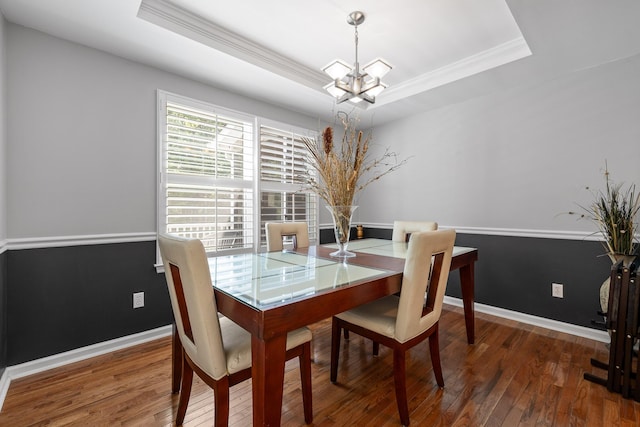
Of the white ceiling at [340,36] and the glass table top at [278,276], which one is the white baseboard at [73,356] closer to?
the glass table top at [278,276]

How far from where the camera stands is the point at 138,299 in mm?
2389

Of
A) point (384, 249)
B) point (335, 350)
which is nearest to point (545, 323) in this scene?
point (384, 249)

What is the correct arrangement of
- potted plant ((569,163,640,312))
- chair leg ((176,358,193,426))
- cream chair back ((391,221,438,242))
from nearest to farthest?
chair leg ((176,358,193,426)) < potted plant ((569,163,640,312)) < cream chair back ((391,221,438,242))

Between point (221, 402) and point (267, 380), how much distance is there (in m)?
0.32

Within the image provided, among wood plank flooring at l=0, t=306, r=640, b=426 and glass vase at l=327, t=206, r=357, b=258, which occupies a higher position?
glass vase at l=327, t=206, r=357, b=258

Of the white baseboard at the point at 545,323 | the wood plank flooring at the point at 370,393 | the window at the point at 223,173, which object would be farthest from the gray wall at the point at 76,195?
the white baseboard at the point at 545,323

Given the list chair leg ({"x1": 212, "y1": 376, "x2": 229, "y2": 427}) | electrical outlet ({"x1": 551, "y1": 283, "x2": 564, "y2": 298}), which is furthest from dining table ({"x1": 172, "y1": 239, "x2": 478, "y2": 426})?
electrical outlet ({"x1": 551, "y1": 283, "x2": 564, "y2": 298})

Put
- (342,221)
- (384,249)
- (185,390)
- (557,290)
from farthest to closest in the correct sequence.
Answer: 1. (557,290)
2. (384,249)
3. (342,221)
4. (185,390)

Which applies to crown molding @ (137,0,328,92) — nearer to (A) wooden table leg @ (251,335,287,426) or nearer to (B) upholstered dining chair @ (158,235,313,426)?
(B) upholstered dining chair @ (158,235,313,426)

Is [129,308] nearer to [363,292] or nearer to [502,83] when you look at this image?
[363,292]

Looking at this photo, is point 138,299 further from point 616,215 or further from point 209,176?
point 616,215

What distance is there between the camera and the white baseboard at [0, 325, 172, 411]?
6.08 feet

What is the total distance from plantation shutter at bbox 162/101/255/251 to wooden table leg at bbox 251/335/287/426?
1.90m

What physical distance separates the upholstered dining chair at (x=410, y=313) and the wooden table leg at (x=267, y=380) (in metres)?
0.71
